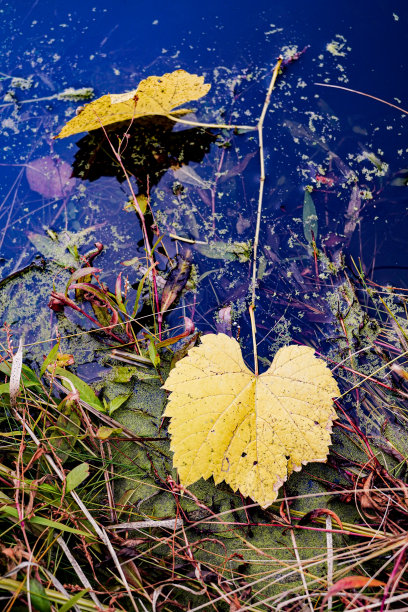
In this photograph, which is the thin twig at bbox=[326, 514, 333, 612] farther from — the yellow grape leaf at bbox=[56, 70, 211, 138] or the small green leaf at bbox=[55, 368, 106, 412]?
the yellow grape leaf at bbox=[56, 70, 211, 138]

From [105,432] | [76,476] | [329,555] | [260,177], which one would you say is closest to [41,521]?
[76,476]

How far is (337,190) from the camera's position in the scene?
1526 millimetres

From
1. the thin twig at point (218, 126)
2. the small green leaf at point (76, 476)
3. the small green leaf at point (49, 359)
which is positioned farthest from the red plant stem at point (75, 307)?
the thin twig at point (218, 126)

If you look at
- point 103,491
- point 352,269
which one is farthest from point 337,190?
point 103,491

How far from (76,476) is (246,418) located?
20.5 inches

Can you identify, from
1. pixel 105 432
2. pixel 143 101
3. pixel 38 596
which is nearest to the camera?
pixel 38 596

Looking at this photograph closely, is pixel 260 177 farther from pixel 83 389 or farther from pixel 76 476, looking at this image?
pixel 76 476

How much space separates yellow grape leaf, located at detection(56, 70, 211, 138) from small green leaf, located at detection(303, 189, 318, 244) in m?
0.55

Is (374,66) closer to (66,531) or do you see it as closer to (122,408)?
(122,408)

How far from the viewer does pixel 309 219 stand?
150 cm

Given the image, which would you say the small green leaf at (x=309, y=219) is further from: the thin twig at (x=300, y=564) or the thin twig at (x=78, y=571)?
the thin twig at (x=78, y=571)

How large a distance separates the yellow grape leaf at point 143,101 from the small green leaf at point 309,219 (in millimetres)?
549

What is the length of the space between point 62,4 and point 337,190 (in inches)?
58.3

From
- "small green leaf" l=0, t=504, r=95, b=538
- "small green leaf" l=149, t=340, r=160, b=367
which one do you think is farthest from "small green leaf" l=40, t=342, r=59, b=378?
"small green leaf" l=0, t=504, r=95, b=538
